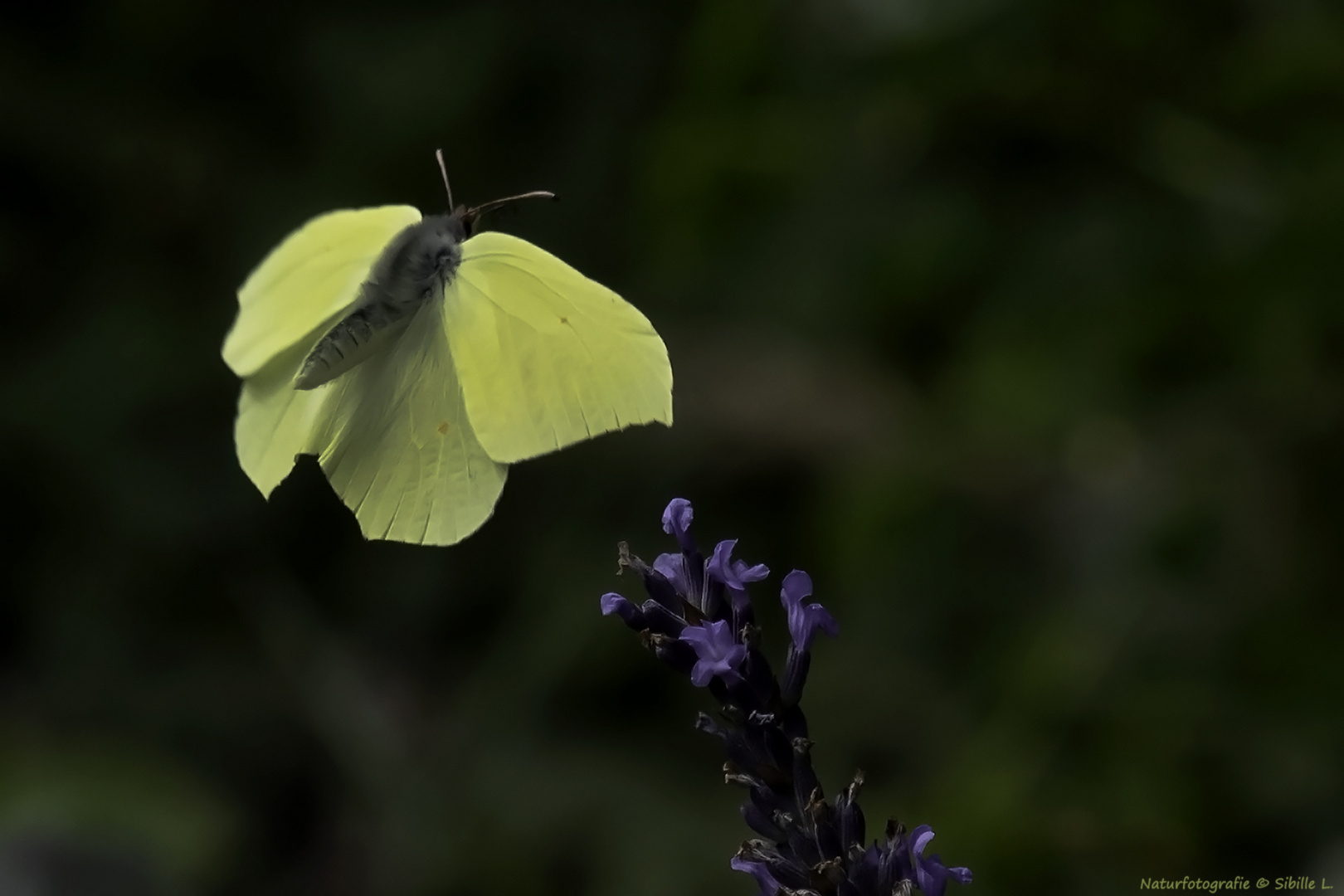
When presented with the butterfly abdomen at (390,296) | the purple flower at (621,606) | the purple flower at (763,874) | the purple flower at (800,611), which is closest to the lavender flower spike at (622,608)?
the purple flower at (621,606)

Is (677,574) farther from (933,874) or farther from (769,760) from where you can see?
(933,874)

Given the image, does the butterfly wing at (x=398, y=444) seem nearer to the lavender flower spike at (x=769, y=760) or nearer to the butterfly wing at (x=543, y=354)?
the butterfly wing at (x=543, y=354)

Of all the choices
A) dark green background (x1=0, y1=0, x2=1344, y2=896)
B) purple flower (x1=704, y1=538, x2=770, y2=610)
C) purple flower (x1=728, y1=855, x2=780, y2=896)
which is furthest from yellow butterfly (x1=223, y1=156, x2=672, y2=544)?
dark green background (x1=0, y1=0, x2=1344, y2=896)

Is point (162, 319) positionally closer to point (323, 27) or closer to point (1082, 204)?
point (323, 27)

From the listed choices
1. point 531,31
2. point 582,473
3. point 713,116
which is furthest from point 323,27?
point 582,473

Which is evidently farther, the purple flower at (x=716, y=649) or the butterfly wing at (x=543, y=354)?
the butterfly wing at (x=543, y=354)

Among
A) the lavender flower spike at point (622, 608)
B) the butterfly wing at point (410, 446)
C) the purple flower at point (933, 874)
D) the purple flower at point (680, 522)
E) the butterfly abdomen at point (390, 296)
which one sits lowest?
the purple flower at point (933, 874)

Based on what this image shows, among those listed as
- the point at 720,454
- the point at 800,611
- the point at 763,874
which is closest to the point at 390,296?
the point at 800,611

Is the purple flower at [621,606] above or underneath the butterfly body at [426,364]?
underneath
